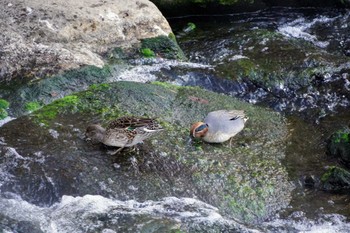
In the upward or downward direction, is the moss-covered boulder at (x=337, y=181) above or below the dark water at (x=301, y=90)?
above

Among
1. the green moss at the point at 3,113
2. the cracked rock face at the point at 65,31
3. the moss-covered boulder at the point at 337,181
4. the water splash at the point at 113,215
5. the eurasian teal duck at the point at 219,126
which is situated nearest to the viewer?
the water splash at the point at 113,215

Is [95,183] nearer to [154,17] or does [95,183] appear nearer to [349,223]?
[349,223]

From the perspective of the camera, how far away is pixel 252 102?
9.13 m

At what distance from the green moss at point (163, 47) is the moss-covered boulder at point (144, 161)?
6.72 ft

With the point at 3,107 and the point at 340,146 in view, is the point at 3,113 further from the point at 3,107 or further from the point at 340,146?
the point at 340,146

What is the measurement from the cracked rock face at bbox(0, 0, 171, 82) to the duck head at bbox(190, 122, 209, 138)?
96.3 inches

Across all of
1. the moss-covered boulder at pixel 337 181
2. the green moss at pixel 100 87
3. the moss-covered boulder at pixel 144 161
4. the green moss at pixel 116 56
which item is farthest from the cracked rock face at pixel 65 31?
the moss-covered boulder at pixel 337 181

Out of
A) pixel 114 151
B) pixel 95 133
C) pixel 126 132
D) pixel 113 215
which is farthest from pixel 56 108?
pixel 113 215

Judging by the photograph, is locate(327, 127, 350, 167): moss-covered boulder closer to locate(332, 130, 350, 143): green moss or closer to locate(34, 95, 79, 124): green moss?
locate(332, 130, 350, 143): green moss

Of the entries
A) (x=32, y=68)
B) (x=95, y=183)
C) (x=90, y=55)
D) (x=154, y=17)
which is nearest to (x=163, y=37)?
(x=154, y=17)

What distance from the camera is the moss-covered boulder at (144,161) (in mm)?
6219

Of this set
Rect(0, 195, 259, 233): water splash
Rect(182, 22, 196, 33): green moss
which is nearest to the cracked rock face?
Rect(182, 22, 196, 33): green moss

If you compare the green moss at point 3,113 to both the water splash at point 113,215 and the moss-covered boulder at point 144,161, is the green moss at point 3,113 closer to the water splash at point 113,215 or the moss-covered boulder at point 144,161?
the moss-covered boulder at point 144,161

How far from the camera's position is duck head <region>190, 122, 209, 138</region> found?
6926 mm
